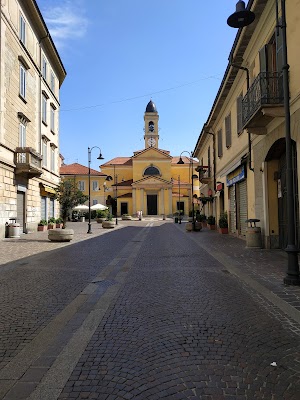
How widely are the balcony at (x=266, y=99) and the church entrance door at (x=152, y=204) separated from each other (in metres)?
52.8

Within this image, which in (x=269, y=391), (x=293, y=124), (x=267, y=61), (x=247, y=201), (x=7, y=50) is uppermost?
(x=7, y=50)

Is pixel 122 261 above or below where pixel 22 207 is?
below

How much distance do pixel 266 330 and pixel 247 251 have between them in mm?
8279

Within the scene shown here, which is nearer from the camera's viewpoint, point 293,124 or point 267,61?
point 293,124

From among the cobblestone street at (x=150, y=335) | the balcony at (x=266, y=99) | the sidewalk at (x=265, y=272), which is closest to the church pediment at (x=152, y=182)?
the sidewalk at (x=265, y=272)

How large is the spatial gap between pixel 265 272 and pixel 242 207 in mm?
9544

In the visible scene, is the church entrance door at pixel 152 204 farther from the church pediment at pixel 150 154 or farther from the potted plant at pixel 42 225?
the potted plant at pixel 42 225

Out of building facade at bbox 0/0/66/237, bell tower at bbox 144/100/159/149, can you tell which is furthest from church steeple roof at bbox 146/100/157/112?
building facade at bbox 0/0/66/237

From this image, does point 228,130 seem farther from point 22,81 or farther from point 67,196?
point 22,81

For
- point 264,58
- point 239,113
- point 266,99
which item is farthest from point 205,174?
point 266,99

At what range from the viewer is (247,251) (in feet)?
41.0

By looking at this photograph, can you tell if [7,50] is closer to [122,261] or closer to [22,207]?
[22,207]

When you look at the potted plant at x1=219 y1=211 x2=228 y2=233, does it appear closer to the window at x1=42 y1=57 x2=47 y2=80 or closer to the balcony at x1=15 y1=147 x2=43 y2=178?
the balcony at x1=15 y1=147 x2=43 y2=178

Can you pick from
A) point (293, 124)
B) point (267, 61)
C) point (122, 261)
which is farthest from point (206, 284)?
point (267, 61)
